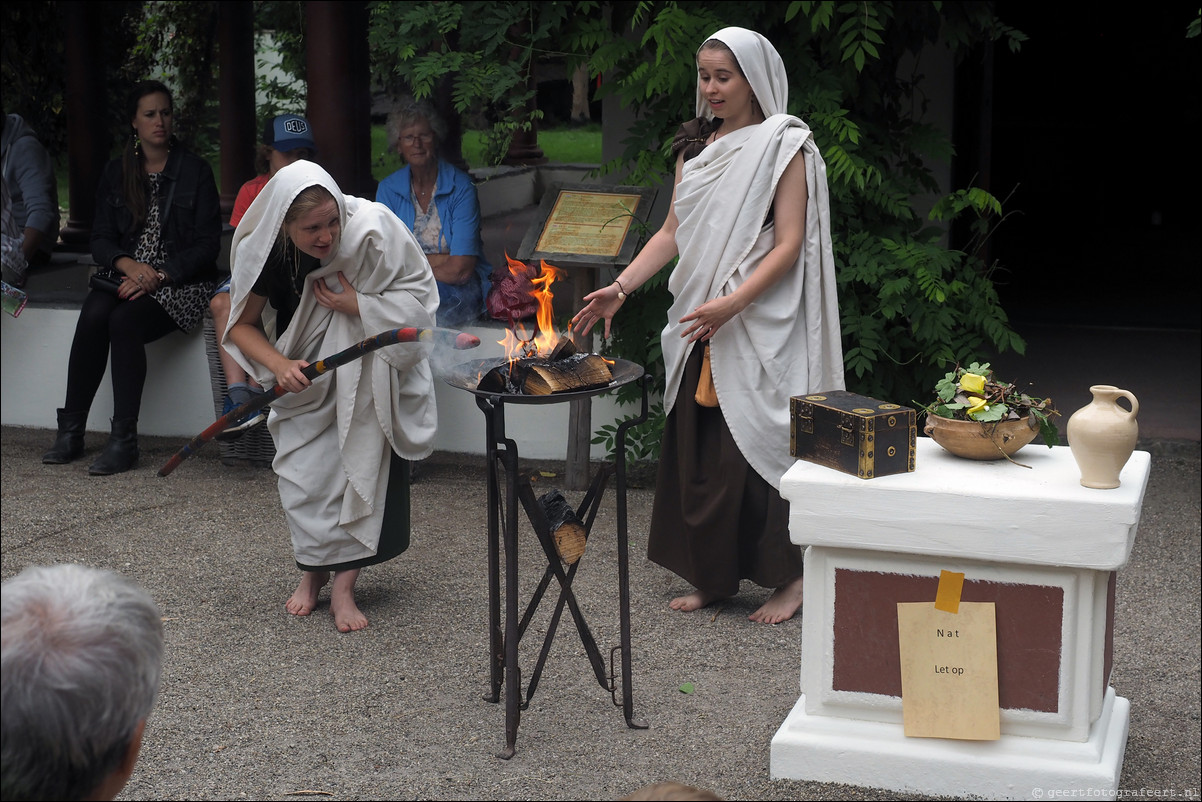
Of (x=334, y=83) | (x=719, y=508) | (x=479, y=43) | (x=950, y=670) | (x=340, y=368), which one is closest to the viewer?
(x=950, y=670)

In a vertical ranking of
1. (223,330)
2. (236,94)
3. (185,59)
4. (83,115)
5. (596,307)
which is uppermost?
(185,59)

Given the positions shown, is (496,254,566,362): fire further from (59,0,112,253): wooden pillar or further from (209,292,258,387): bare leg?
(59,0,112,253): wooden pillar

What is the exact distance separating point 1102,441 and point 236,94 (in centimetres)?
766

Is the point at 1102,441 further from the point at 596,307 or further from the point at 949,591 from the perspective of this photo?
the point at 596,307

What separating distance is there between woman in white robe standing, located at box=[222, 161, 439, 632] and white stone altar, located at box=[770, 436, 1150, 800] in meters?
1.41

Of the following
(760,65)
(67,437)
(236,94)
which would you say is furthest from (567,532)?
(236,94)

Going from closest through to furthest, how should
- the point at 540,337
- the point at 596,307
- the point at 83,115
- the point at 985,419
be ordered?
the point at 985,419, the point at 540,337, the point at 596,307, the point at 83,115

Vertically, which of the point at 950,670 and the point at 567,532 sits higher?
the point at 567,532

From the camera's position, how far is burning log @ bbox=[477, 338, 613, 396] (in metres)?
3.26

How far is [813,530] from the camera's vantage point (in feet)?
10.6

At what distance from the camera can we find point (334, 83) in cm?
657

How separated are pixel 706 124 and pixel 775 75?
0.30 m

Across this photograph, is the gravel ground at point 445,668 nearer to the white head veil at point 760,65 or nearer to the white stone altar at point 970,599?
the white stone altar at point 970,599

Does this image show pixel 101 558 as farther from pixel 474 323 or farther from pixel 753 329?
pixel 753 329
